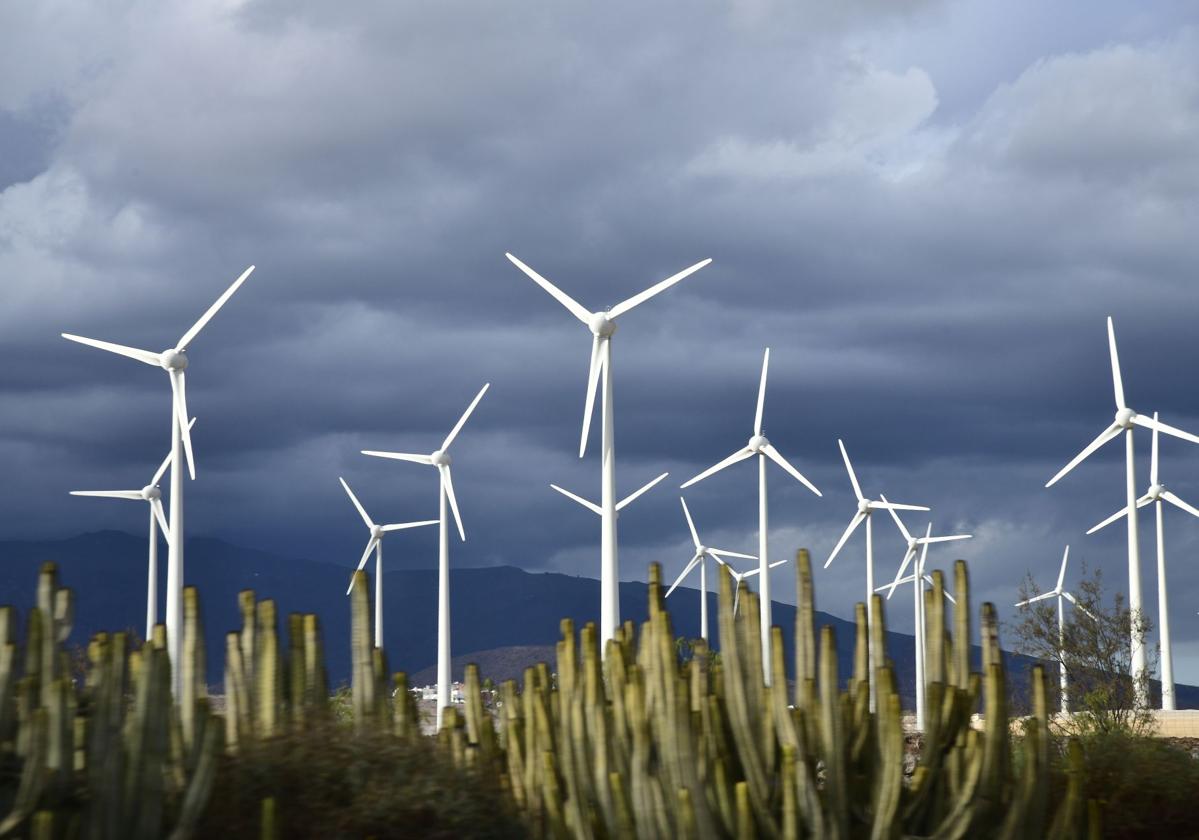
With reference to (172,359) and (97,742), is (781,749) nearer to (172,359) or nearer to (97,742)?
(97,742)

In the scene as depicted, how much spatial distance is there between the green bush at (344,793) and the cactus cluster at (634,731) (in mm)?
191

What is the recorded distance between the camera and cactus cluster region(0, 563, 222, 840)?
13898 mm

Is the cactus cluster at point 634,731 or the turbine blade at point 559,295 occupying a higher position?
the turbine blade at point 559,295

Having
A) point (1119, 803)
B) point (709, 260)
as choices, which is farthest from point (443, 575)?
point (1119, 803)

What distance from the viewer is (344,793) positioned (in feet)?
51.6

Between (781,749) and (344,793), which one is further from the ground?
(781,749)

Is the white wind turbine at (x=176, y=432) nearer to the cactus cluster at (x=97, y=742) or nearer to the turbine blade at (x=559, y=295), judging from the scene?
the turbine blade at (x=559, y=295)

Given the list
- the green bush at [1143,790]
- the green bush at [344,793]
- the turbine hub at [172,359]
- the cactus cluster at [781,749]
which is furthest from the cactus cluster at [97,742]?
the turbine hub at [172,359]

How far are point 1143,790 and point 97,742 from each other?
41.6 ft

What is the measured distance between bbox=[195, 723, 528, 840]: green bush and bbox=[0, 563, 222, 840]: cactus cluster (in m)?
0.49

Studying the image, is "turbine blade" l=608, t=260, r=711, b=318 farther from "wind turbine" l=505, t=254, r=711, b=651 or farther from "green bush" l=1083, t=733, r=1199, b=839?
"green bush" l=1083, t=733, r=1199, b=839

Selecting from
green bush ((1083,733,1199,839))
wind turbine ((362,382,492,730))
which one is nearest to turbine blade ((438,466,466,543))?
wind turbine ((362,382,492,730))

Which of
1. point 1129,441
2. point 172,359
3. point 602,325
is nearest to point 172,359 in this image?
point 172,359

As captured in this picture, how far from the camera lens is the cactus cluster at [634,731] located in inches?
563
